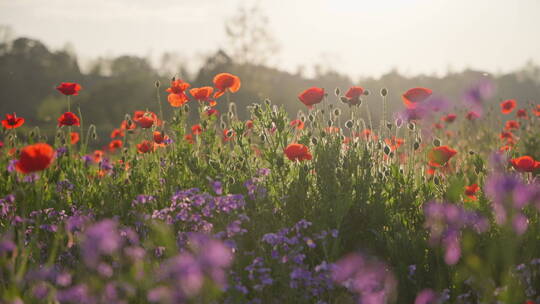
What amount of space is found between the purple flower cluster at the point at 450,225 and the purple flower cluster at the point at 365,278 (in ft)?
1.14

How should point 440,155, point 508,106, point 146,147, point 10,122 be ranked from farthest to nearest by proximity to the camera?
point 508,106 → point 10,122 → point 146,147 → point 440,155

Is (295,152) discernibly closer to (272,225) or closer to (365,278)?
(272,225)

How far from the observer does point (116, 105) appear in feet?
92.6

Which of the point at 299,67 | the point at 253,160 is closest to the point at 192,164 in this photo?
the point at 253,160

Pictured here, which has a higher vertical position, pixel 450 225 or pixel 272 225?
pixel 450 225

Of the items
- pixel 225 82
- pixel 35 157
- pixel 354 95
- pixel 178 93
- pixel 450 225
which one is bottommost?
pixel 450 225

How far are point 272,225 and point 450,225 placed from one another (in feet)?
3.68

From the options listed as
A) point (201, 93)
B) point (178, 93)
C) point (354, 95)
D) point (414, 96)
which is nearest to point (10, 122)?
point (178, 93)

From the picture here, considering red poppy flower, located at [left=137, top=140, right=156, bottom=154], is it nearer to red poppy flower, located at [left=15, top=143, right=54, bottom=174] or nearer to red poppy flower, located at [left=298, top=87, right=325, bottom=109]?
red poppy flower, located at [left=298, top=87, right=325, bottom=109]

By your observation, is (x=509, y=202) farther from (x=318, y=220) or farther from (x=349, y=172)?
(x=349, y=172)

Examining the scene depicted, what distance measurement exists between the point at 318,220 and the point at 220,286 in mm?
1479

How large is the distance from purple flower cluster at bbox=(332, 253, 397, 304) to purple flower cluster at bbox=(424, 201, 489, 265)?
35cm

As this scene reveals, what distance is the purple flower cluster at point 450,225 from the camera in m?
2.79

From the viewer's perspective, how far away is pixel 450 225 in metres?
3.19
